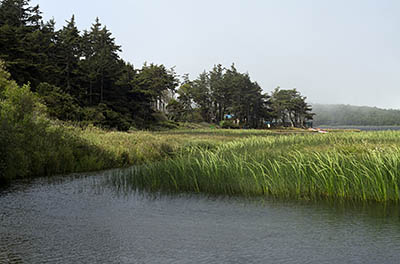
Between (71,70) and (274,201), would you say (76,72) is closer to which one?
(71,70)

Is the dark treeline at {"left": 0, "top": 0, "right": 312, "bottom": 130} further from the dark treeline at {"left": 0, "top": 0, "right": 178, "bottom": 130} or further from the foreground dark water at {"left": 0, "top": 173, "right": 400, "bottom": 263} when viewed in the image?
the foreground dark water at {"left": 0, "top": 173, "right": 400, "bottom": 263}

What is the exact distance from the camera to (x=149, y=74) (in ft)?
237

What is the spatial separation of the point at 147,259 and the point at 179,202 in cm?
398

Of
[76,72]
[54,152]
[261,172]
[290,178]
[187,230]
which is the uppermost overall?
[76,72]

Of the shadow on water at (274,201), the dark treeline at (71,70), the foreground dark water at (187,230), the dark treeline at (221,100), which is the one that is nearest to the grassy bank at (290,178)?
the shadow on water at (274,201)

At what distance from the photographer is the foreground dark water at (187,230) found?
5793 mm

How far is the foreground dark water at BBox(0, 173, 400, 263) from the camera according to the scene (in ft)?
19.0

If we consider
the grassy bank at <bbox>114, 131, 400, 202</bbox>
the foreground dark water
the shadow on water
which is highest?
the grassy bank at <bbox>114, 131, 400, 202</bbox>

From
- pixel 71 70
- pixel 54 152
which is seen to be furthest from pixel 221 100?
pixel 54 152

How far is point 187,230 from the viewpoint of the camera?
23.3ft

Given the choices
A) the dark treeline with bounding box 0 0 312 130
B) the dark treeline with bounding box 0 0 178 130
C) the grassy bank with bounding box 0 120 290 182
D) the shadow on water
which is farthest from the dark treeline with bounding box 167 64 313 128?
the shadow on water

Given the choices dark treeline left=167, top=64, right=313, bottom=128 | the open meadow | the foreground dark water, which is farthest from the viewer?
dark treeline left=167, top=64, right=313, bottom=128

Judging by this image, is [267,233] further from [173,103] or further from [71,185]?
[173,103]

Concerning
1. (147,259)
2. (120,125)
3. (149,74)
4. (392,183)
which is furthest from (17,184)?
(149,74)
